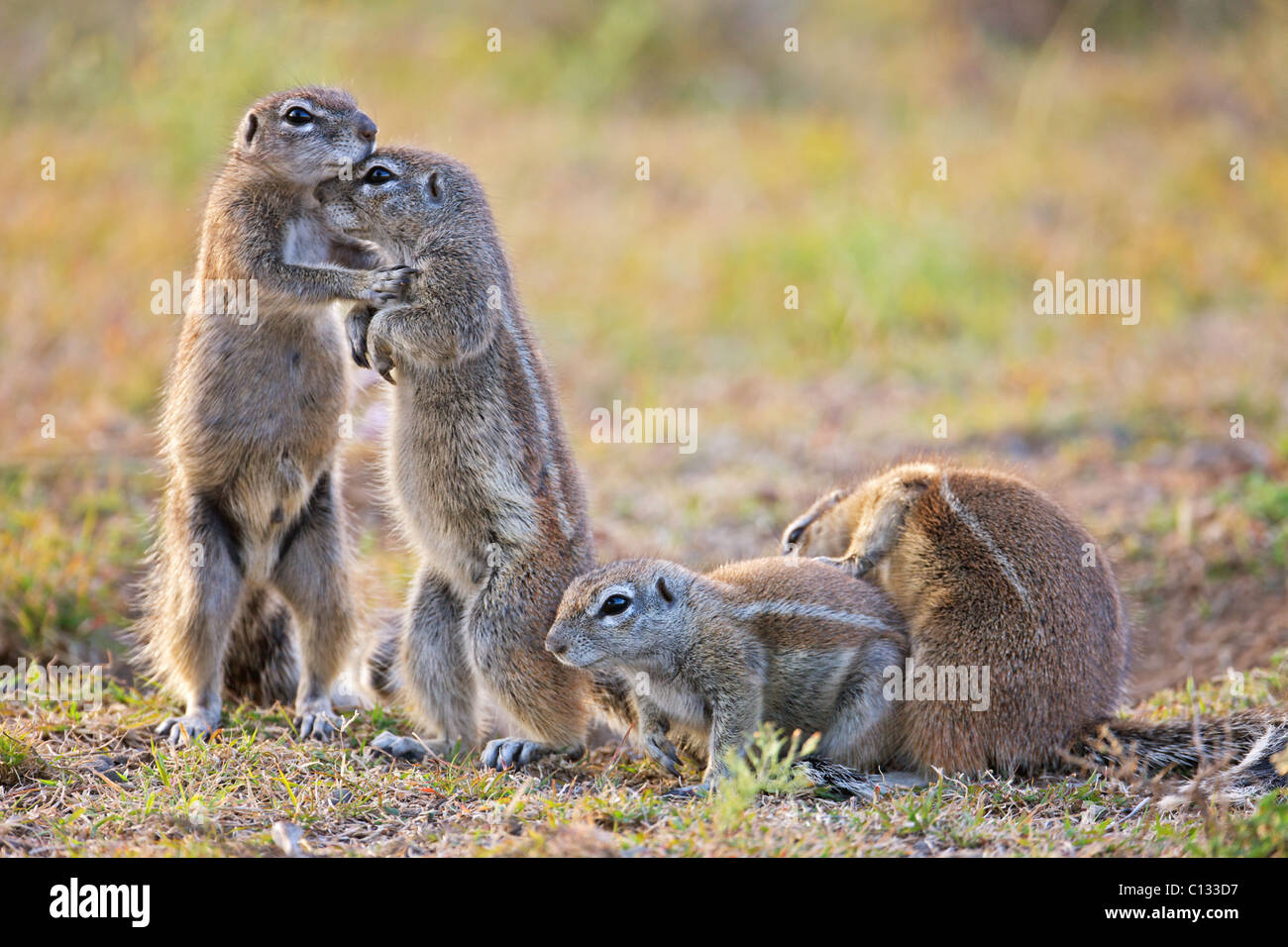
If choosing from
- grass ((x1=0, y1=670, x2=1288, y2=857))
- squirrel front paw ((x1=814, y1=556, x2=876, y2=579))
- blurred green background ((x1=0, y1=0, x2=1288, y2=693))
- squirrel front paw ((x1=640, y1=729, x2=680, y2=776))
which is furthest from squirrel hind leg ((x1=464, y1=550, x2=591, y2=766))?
blurred green background ((x1=0, y1=0, x2=1288, y2=693))

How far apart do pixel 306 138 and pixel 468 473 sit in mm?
1664

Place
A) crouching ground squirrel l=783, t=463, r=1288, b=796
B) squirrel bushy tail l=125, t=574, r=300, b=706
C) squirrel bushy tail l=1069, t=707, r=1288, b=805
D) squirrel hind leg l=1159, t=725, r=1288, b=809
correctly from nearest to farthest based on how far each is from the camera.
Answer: squirrel hind leg l=1159, t=725, r=1288, b=809, squirrel bushy tail l=1069, t=707, r=1288, b=805, crouching ground squirrel l=783, t=463, r=1288, b=796, squirrel bushy tail l=125, t=574, r=300, b=706

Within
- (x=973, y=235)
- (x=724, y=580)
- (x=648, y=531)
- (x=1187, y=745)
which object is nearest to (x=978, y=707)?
(x=1187, y=745)

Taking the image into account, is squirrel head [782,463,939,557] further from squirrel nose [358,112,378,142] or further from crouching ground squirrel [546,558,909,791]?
squirrel nose [358,112,378,142]

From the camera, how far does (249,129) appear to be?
5.60 metres

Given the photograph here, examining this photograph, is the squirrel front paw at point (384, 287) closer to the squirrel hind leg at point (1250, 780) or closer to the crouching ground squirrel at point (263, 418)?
the crouching ground squirrel at point (263, 418)

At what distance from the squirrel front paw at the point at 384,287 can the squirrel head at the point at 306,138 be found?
62 cm

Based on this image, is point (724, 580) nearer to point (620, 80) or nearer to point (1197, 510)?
point (1197, 510)

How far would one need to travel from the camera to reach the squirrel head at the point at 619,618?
15.5 ft

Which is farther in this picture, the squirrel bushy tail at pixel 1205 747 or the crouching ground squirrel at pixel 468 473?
the crouching ground squirrel at pixel 468 473

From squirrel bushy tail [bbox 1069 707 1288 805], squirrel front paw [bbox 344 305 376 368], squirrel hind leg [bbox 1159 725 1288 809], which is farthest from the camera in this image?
squirrel front paw [bbox 344 305 376 368]

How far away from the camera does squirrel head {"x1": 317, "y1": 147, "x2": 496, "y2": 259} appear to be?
534cm

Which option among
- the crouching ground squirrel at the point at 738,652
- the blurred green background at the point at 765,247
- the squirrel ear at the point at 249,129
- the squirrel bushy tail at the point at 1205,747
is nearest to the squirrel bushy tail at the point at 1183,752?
the squirrel bushy tail at the point at 1205,747

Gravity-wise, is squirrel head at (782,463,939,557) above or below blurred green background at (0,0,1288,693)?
below
